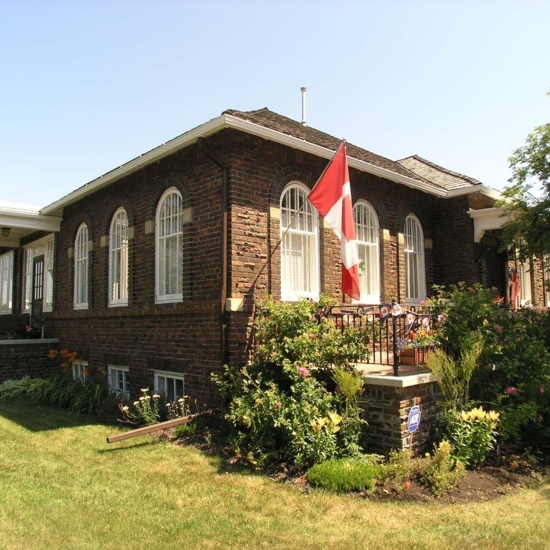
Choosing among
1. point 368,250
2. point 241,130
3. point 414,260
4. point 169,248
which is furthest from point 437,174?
point 169,248

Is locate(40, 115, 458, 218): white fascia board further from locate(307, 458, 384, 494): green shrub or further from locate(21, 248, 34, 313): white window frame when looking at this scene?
locate(307, 458, 384, 494): green shrub

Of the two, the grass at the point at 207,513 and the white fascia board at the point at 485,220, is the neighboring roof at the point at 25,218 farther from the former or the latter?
the white fascia board at the point at 485,220

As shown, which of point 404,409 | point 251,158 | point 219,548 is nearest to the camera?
point 219,548

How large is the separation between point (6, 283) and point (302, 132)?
41.1 ft

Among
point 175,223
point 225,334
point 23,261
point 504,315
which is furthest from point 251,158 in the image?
point 23,261

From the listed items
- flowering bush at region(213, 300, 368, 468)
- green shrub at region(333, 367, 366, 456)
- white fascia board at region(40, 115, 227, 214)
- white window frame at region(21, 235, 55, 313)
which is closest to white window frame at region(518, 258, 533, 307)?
flowering bush at region(213, 300, 368, 468)

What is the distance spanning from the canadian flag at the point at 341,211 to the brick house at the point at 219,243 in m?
0.91

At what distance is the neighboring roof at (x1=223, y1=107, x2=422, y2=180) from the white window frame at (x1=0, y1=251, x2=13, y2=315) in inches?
433

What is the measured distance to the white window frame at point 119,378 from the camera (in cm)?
1062

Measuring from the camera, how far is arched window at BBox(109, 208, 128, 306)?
11.1m

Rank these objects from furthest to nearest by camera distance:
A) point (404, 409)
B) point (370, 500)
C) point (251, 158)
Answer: point (251, 158)
point (404, 409)
point (370, 500)

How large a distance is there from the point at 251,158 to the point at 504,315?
4.49 meters

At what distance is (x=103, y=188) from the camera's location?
38.1 ft

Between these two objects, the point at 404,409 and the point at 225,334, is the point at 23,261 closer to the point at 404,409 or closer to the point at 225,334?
the point at 225,334
